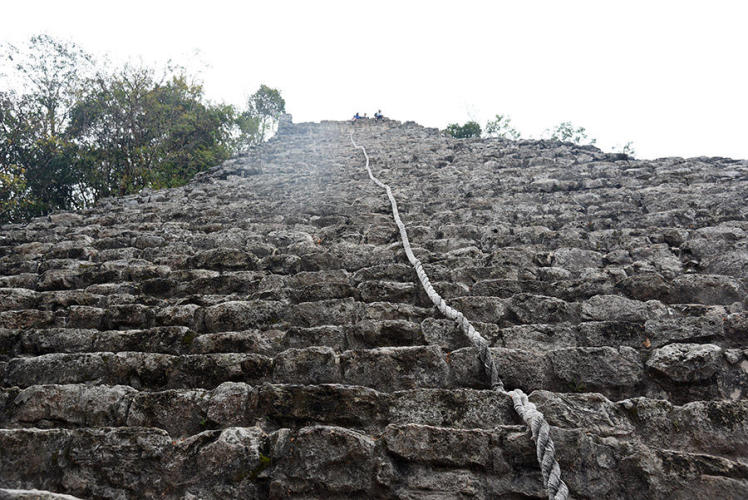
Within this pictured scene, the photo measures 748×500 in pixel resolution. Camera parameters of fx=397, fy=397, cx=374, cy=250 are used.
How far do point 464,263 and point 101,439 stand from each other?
1940mm

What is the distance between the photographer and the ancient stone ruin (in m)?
1.21

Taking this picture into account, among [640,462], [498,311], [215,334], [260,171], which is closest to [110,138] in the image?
[260,171]

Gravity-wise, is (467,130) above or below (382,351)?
above

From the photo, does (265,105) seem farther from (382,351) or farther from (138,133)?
(382,351)

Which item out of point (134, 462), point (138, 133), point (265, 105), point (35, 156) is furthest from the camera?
point (265, 105)

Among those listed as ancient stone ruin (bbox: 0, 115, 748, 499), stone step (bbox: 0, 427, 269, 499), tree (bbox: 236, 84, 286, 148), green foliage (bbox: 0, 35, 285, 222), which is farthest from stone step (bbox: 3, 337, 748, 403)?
tree (bbox: 236, 84, 286, 148)

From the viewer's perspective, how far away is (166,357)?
5.73 feet

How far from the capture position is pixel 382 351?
5.46ft

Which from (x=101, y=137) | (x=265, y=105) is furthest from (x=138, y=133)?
(x=265, y=105)

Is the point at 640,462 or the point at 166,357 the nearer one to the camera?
the point at 640,462

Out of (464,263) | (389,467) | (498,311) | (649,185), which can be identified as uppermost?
(649,185)

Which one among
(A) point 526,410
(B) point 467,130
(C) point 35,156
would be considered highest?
(B) point 467,130

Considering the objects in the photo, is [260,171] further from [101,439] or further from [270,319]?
[101,439]

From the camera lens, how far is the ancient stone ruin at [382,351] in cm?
121
